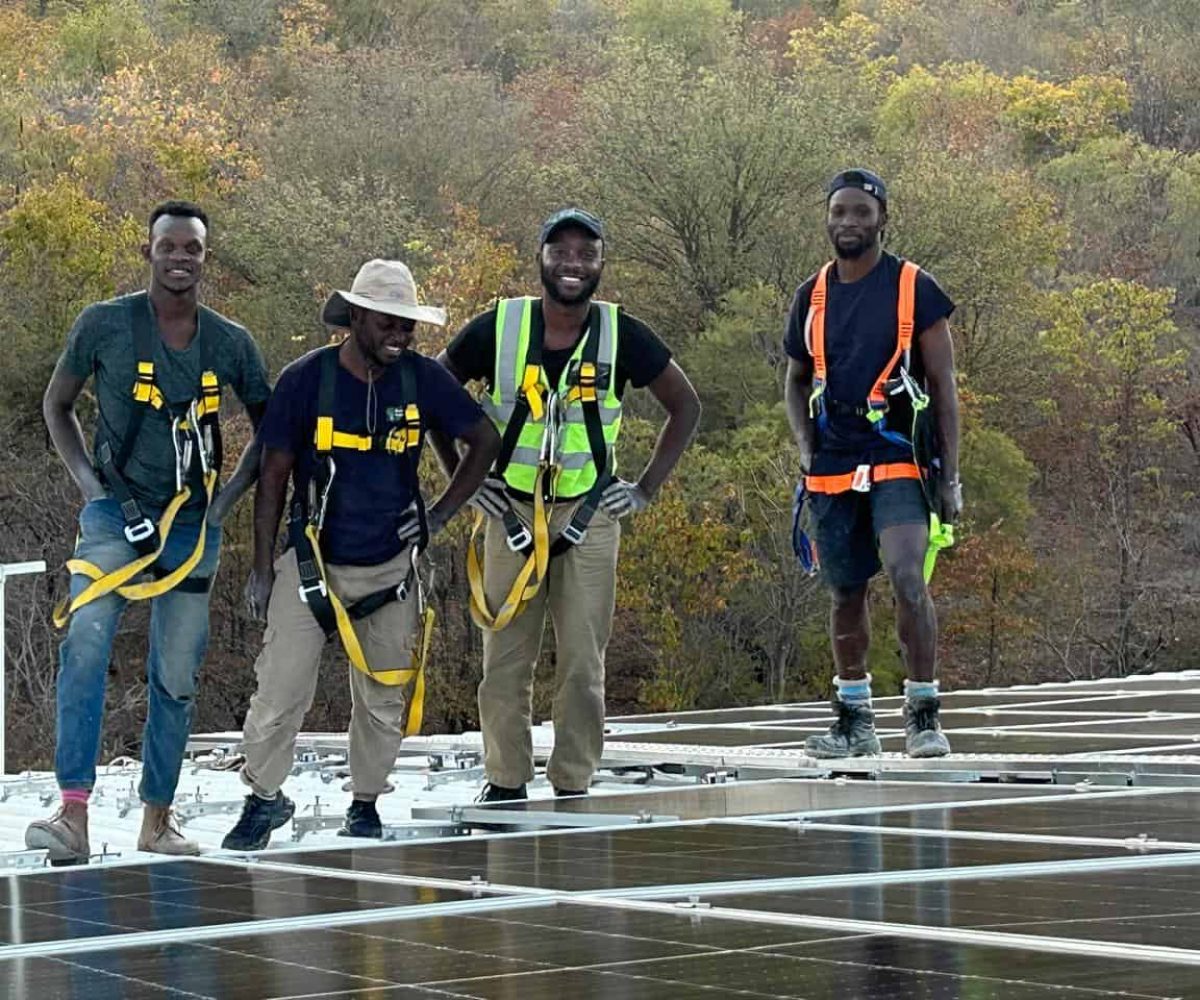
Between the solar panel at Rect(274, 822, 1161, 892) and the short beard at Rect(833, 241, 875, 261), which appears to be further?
the short beard at Rect(833, 241, 875, 261)

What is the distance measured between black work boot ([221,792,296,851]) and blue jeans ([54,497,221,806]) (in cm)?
26

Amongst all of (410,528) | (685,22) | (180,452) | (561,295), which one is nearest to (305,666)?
(410,528)

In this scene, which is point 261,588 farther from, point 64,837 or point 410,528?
point 64,837

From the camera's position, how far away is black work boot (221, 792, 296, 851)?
825 centimetres

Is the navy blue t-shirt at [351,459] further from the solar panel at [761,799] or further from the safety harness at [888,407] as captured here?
the safety harness at [888,407]

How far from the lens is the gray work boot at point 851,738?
1007cm

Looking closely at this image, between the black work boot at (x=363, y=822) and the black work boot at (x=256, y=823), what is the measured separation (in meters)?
0.24

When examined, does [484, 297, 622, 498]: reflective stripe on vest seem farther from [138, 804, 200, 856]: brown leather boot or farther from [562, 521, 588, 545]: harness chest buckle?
[138, 804, 200, 856]: brown leather boot

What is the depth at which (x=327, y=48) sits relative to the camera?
60375mm

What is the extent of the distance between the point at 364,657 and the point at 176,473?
3.01 ft

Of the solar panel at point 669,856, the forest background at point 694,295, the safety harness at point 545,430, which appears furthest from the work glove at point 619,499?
the forest background at point 694,295

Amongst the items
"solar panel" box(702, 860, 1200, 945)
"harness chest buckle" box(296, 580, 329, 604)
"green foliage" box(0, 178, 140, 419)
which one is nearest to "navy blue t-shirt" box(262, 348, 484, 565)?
"harness chest buckle" box(296, 580, 329, 604)

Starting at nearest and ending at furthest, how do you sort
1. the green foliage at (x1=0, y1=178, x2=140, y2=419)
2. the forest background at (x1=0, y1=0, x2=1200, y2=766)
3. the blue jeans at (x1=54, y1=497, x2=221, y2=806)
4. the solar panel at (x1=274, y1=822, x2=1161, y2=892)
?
the solar panel at (x1=274, y1=822, x2=1161, y2=892) → the blue jeans at (x1=54, y1=497, x2=221, y2=806) → the forest background at (x1=0, y1=0, x2=1200, y2=766) → the green foliage at (x1=0, y1=178, x2=140, y2=419)

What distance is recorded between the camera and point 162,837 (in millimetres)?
8188
